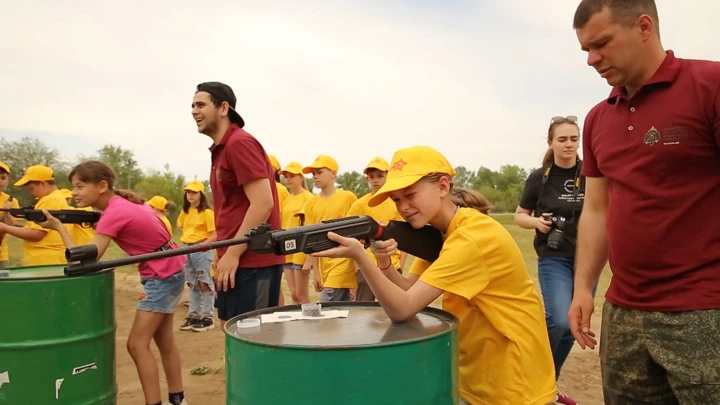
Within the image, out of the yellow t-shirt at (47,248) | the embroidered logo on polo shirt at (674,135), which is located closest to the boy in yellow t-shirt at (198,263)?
the yellow t-shirt at (47,248)

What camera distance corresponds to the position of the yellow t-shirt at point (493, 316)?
2088mm

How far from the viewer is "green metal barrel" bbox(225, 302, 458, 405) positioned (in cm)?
163

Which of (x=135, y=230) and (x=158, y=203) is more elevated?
(x=158, y=203)

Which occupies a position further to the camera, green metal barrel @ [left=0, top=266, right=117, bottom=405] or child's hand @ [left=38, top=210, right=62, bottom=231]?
child's hand @ [left=38, top=210, right=62, bottom=231]

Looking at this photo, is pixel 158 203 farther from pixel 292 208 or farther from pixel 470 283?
pixel 470 283

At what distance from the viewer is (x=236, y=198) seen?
3.30m

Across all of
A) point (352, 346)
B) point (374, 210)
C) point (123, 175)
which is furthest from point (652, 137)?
point (123, 175)

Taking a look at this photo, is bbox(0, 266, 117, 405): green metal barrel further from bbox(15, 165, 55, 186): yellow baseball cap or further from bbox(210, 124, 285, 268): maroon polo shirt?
bbox(15, 165, 55, 186): yellow baseball cap

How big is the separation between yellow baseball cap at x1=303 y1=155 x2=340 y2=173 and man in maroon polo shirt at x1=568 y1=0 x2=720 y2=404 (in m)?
3.96

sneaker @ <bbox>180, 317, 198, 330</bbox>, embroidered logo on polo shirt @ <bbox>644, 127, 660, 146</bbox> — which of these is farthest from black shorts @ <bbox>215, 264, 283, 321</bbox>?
sneaker @ <bbox>180, 317, 198, 330</bbox>

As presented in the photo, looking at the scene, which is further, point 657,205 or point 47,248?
point 47,248

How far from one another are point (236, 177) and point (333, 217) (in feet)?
7.68

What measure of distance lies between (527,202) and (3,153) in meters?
30.8

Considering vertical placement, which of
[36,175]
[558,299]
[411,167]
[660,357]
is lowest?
[558,299]
